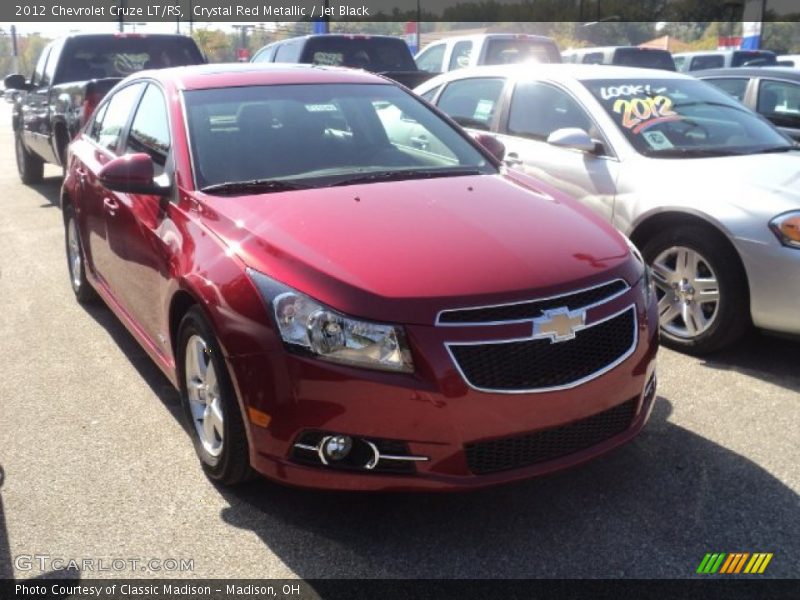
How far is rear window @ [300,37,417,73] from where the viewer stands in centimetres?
1118

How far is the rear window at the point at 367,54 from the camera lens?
36.7 ft

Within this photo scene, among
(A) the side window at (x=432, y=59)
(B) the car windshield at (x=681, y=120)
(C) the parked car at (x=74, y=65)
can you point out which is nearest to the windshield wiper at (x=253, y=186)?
(B) the car windshield at (x=681, y=120)

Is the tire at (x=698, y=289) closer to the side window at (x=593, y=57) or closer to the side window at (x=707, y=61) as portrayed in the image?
A: the side window at (x=593, y=57)

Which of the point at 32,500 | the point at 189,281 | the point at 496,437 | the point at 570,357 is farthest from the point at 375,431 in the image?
the point at 32,500

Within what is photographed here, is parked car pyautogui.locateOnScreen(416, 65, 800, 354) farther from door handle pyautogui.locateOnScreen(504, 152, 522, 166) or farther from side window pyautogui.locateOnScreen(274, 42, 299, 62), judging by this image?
side window pyautogui.locateOnScreen(274, 42, 299, 62)

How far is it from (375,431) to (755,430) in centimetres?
200

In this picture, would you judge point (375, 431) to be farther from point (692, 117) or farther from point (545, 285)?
point (692, 117)

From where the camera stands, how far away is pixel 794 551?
9.39ft

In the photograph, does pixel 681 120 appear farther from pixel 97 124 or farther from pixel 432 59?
pixel 432 59

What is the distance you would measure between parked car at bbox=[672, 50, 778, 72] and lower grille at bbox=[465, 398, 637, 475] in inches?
626

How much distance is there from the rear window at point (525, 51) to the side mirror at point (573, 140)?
7373 millimetres

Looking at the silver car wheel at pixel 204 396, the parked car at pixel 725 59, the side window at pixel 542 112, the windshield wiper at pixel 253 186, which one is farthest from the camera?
the parked car at pixel 725 59

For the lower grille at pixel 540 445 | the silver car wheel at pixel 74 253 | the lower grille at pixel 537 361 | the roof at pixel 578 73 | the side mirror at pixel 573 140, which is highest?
the roof at pixel 578 73

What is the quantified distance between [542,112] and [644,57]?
10.2 m
